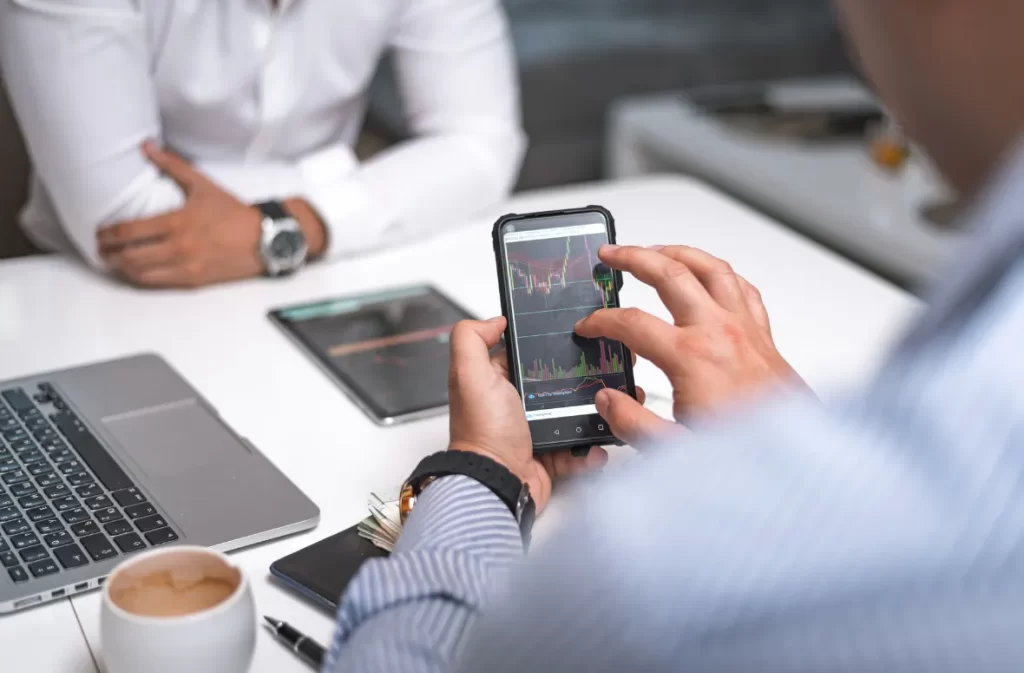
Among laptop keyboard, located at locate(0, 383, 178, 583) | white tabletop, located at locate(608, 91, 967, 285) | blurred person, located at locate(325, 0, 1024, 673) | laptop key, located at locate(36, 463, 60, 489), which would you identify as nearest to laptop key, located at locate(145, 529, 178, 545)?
laptop keyboard, located at locate(0, 383, 178, 583)

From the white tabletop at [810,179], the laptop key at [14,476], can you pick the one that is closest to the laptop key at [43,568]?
the laptop key at [14,476]

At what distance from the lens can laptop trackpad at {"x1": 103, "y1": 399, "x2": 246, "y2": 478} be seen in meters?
0.82

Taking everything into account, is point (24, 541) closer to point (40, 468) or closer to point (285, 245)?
point (40, 468)

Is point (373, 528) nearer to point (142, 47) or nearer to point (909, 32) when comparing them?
point (909, 32)

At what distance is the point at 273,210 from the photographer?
1291mm

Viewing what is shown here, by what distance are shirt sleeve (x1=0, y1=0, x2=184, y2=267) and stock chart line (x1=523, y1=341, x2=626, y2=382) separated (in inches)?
26.4

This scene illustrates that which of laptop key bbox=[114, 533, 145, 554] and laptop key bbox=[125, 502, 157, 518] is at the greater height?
laptop key bbox=[114, 533, 145, 554]

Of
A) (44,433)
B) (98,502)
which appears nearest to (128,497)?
(98,502)

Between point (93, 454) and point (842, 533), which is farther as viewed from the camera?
point (93, 454)

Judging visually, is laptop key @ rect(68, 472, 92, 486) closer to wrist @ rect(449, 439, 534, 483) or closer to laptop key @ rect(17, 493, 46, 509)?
laptop key @ rect(17, 493, 46, 509)

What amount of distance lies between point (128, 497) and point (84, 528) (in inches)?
1.8

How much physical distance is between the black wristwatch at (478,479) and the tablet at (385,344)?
7.5 inches

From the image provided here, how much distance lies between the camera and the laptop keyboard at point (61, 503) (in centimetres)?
70

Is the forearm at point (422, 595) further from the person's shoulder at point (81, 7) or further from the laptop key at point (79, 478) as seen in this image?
the person's shoulder at point (81, 7)
